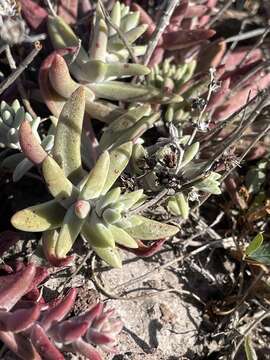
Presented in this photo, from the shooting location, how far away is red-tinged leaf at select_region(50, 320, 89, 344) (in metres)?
1.60

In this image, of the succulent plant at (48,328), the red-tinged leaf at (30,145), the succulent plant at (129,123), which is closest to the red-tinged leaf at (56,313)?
the succulent plant at (48,328)

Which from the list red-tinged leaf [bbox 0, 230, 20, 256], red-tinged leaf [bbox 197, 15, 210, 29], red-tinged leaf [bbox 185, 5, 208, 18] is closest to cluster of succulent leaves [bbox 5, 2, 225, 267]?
red-tinged leaf [bbox 0, 230, 20, 256]

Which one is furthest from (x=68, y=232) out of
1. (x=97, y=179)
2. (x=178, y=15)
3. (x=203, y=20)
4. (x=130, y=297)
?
(x=203, y=20)

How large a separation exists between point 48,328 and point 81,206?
0.39 m

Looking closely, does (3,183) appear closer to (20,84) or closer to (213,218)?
(20,84)

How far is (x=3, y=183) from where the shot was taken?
2.29 meters

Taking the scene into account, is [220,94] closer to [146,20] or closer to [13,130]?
[146,20]

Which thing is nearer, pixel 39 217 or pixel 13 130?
pixel 39 217

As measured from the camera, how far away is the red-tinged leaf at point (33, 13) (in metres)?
2.46

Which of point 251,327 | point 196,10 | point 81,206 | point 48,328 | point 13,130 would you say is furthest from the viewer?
point 196,10

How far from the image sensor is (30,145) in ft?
6.10

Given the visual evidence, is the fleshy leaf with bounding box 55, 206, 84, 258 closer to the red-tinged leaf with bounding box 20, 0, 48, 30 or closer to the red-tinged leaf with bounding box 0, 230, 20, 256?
the red-tinged leaf with bounding box 0, 230, 20, 256

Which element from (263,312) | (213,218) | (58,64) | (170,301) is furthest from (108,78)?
(263,312)

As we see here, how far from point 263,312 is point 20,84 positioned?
1.33 metres
